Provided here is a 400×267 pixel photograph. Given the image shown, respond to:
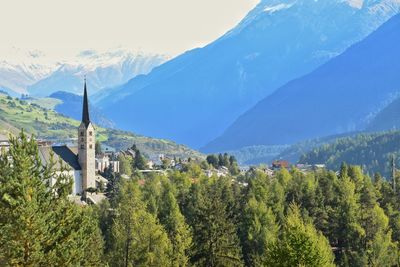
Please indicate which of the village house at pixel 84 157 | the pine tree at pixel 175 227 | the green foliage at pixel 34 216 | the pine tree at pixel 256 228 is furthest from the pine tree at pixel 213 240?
the village house at pixel 84 157

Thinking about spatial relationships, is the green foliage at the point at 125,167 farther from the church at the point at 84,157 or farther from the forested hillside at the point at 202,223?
the forested hillside at the point at 202,223

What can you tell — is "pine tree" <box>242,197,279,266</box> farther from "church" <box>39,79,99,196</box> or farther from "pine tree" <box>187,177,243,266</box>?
"church" <box>39,79,99,196</box>

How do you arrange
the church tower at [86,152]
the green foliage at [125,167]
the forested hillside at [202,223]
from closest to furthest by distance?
the forested hillside at [202,223] → the church tower at [86,152] → the green foliage at [125,167]

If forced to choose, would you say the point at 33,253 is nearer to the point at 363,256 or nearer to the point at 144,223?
the point at 144,223

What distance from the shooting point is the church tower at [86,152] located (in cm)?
16500

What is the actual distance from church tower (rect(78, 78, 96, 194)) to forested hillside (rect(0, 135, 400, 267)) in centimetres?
1424

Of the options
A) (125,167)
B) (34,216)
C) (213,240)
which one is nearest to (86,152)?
(125,167)

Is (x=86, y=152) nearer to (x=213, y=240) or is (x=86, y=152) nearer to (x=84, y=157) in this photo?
(x=84, y=157)

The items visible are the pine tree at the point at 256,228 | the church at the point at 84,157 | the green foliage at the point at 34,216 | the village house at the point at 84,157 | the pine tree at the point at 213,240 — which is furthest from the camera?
the church at the point at 84,157

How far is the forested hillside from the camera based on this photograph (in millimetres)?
42188

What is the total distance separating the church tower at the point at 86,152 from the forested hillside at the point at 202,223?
14236 millimetres

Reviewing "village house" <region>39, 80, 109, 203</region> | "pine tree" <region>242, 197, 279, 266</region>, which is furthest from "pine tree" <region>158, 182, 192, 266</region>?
"village house" <region>39, 80, 109, 203</region>

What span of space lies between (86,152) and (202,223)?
3851 inches

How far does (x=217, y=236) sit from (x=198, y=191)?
43608 mm
